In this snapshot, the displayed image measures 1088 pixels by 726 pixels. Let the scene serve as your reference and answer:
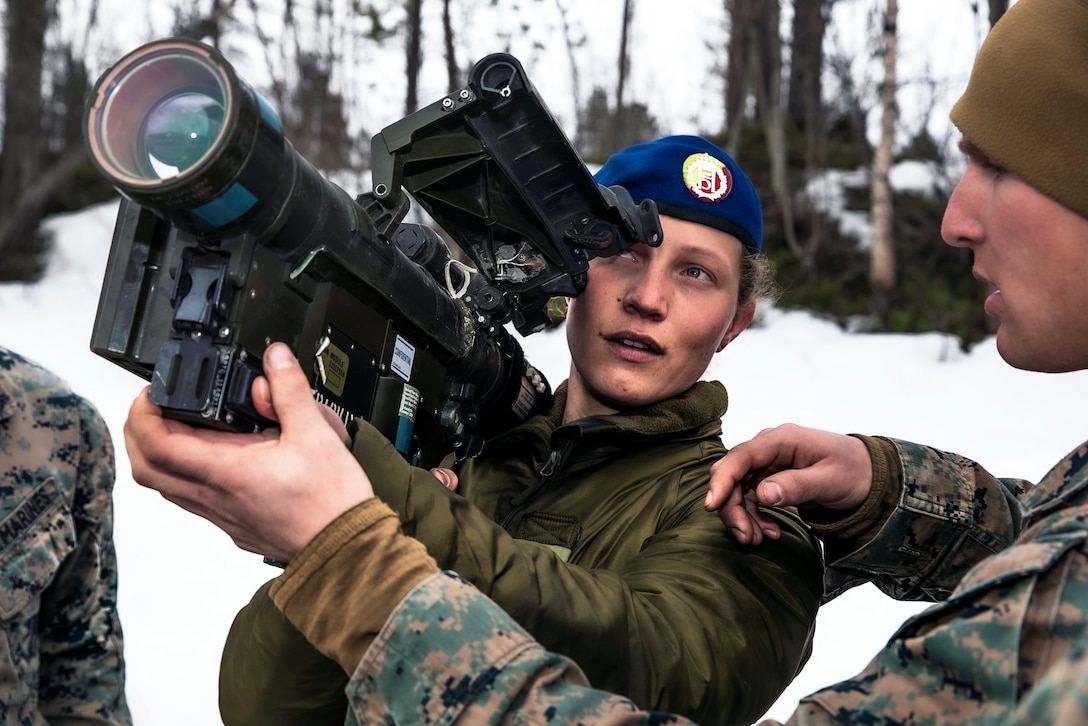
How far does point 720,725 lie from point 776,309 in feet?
28.4

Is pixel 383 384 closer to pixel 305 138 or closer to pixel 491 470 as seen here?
pixel 491 470

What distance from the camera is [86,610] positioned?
88.7 inches

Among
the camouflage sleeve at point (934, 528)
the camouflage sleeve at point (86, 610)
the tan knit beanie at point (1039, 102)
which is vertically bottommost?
the camouflage sleeve at point (86, 610)

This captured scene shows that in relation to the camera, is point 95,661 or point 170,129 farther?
point 95,661

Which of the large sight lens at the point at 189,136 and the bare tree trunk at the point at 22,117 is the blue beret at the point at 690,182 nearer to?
the large sight lens at the point at 189,136

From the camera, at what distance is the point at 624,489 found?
2.10 meters

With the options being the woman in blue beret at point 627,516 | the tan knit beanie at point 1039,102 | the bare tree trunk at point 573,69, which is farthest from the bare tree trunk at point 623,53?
the tan knit beanie at point 1039,102

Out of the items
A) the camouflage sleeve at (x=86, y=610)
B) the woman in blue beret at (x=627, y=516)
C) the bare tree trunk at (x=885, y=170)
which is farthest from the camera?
the bare tree trunk at (x=885, y=170)

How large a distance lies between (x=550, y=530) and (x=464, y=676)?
2.96 ft

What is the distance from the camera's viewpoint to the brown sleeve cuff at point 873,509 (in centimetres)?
193

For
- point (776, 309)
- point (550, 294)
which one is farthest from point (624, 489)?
point (776, 309)

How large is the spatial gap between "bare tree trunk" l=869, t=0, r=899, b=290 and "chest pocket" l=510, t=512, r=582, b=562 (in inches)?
344

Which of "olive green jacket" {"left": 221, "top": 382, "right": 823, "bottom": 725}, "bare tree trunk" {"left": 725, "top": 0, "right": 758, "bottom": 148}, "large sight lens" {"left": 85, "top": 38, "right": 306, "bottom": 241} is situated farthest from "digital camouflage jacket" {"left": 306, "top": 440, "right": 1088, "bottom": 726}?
"bare tree trunk" {"left": 725, "top": 0, "right": 758, "bottom": 148}

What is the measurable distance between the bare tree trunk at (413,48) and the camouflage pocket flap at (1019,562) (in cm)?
1032
